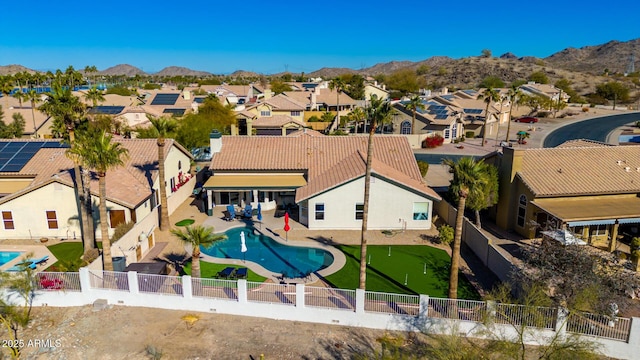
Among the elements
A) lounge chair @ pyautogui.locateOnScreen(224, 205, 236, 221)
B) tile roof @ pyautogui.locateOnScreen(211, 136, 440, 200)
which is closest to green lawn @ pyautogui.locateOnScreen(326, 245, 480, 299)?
tile roof @ pyautogui.locateOnScreen(211, 136, 440, 200)

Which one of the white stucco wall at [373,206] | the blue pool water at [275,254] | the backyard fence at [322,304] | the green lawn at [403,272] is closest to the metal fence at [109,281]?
the backyard fence at [322,304]

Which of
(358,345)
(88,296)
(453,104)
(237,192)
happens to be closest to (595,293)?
(358,345)

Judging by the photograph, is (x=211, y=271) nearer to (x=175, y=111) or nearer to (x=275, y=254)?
(x=275, y=254)

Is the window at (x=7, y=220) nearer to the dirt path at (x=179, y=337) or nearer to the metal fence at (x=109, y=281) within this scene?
the dirt path at (x=179, y=337)

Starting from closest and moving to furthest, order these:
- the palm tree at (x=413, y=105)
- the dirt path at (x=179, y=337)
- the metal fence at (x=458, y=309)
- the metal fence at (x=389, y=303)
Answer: the dirt path at (x=179, y=337) → the metal fence at (x=458, y=309) → the metal fence at (x=389, y=303) → the palm tree at (x=413, y=105)

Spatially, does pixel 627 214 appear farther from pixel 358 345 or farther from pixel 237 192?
pixel 237 192

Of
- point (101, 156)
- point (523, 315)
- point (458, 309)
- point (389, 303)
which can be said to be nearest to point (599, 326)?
point (523, 315)

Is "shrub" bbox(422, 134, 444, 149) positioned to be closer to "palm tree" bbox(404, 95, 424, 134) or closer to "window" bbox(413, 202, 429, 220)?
"palm tree" bbox(404, 95, 424, 134)
